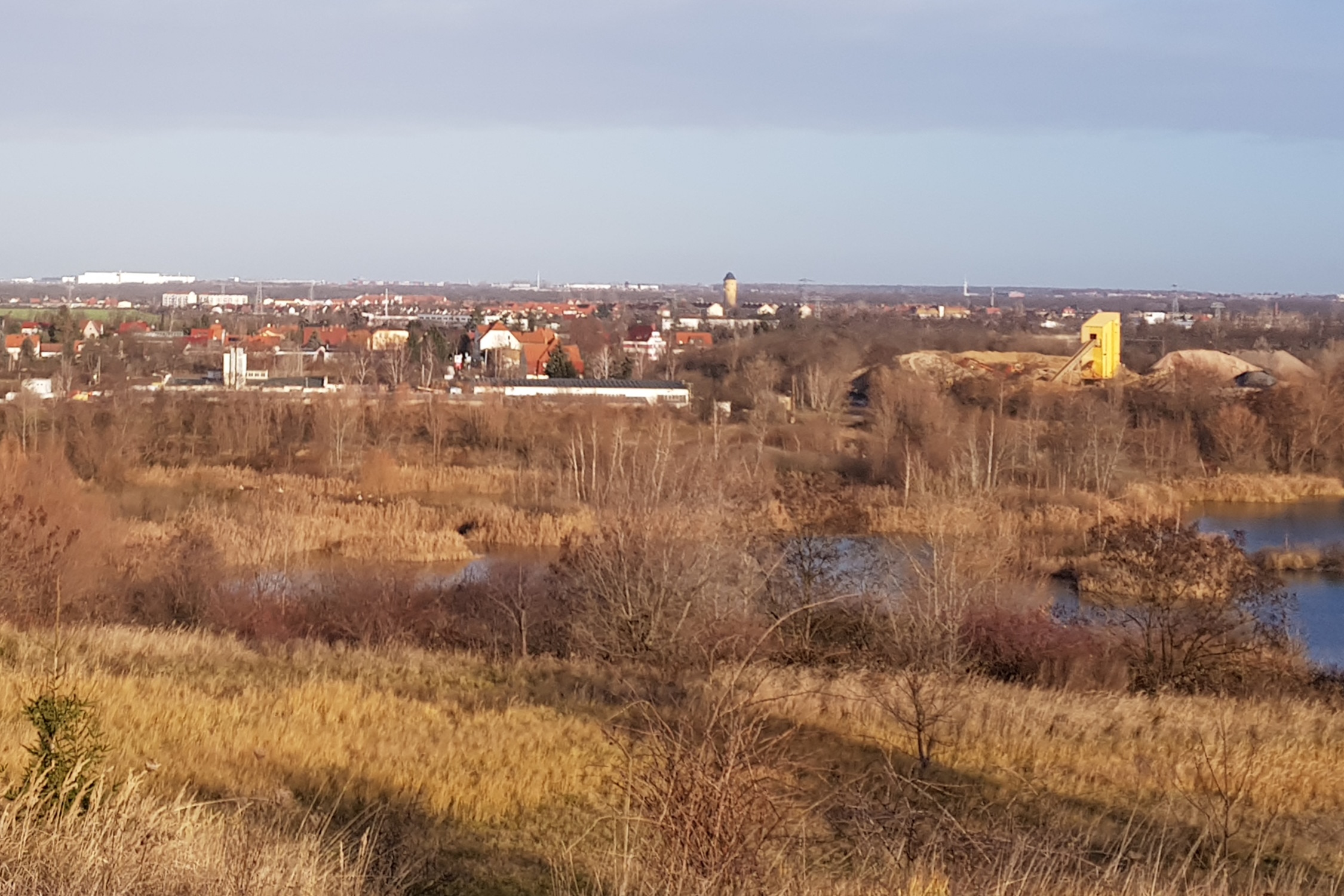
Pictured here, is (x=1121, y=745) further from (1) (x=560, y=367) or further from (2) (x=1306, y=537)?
(1) (x=560, y=367)

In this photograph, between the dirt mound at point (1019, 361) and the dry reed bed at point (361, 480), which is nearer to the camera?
the dry reed bed at point (361, 480)

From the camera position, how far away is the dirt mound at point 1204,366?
36.6 metres

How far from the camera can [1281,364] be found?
40688mm

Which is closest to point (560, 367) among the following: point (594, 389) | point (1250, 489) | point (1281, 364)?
point (594, 389)

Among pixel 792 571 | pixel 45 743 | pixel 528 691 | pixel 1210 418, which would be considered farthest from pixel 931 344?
pixel 45 743

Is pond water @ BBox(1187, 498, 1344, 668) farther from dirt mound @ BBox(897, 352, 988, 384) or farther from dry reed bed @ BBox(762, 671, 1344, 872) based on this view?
dirt mound @ BBox(897, 352, 988, 384)

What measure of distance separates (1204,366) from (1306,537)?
58.5 ft

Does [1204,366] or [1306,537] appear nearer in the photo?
[1306,537]

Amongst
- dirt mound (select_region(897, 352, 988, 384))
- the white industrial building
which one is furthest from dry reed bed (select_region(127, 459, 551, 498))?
dirt mound (select_region(897, 352, 988, 384))

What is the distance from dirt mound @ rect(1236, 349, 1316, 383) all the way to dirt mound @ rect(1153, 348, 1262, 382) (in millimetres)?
591

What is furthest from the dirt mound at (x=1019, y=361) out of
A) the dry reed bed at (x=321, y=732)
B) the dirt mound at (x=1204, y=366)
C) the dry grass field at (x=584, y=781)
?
the dry reed bed at (x=321, y=732)

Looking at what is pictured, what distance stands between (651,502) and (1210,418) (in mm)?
22018

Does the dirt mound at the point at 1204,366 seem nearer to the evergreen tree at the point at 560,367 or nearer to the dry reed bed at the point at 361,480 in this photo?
the evergreen tree at the point at 560,367

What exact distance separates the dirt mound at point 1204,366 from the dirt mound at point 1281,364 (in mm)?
591
